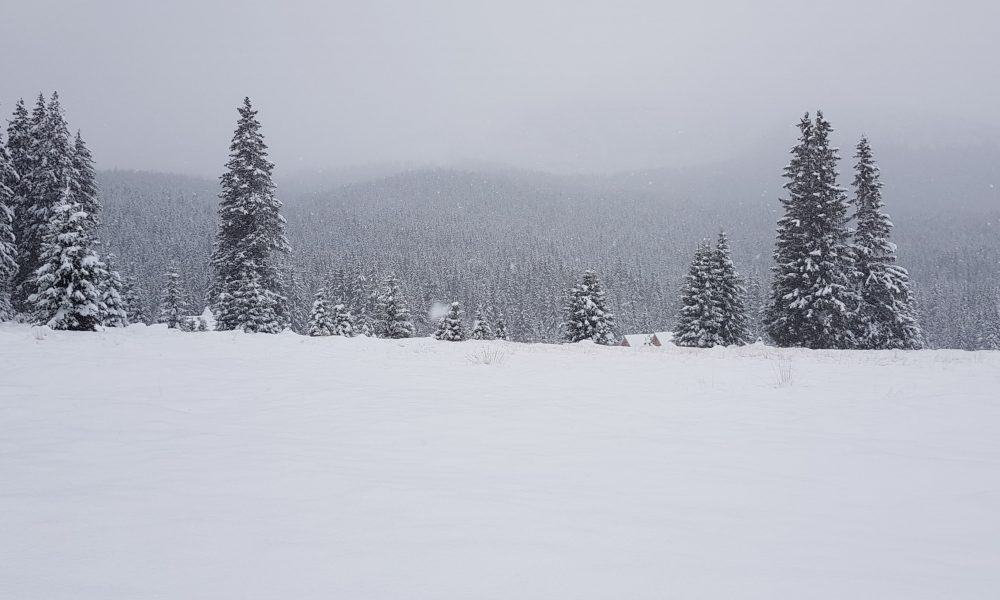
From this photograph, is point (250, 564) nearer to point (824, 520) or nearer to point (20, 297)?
point (824, 520)

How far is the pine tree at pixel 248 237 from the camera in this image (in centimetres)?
2609

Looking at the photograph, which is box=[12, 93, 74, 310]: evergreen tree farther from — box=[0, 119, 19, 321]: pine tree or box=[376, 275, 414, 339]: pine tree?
box=[376, 275, 414, 339]: pine tree

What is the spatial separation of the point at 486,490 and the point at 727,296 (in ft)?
117

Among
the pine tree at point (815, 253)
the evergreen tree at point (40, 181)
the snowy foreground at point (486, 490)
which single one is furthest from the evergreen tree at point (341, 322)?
the snowy foreground at point (486, 490)

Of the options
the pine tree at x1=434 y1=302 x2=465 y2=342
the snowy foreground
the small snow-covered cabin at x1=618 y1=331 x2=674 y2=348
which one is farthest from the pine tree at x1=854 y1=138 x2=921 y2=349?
the pine tree at x1=434 y1=302 x2=465 y2=342

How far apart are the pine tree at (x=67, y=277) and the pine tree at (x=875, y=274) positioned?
35504 mm

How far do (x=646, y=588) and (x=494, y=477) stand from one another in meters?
1.94

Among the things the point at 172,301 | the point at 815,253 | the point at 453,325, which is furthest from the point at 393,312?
the point at 172,301

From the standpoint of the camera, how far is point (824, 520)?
11.9 feet

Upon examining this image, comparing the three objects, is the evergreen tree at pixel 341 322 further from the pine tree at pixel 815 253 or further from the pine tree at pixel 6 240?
the pine tree at pixel 815 253

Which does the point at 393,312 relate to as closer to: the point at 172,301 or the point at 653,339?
the point at 653,339

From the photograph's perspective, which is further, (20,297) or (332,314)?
(332,314)

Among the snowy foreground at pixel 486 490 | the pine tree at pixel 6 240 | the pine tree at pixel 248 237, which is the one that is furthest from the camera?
the pine tree at pixel 248 237

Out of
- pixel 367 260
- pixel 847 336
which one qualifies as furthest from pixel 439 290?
pixel 847 336
